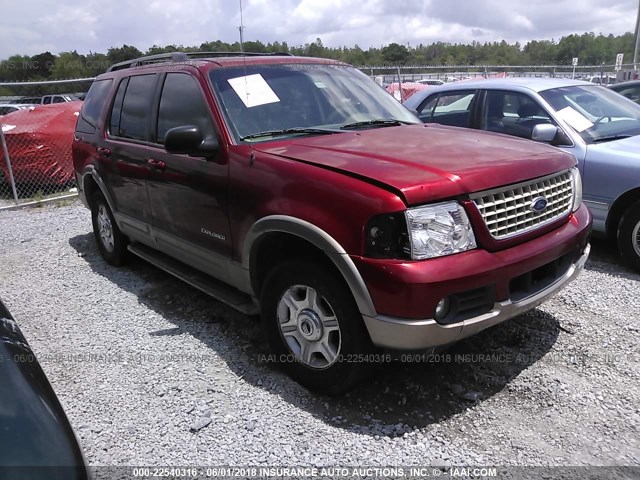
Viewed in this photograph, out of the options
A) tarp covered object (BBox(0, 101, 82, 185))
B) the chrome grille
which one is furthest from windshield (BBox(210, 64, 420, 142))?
tarp covered object (BBox(0, 101, 82, 185))

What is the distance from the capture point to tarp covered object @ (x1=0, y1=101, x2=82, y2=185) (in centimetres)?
970

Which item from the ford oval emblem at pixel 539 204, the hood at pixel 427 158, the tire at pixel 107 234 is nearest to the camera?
the hood at pixel 427 158

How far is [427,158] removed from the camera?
2953 millimetres

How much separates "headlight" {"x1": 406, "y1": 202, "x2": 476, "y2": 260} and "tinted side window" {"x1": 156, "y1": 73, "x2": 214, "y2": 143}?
1710 mm

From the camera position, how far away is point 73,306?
4777mm

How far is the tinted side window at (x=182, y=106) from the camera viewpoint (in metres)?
3.71

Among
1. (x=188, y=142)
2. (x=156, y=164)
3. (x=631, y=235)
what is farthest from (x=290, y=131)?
(x=631, y=235)

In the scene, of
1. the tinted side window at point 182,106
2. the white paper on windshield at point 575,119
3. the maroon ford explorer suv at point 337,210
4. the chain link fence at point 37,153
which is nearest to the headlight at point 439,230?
the maroon ford explorer suv at point 337,210

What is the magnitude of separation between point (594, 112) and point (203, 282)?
4.47m

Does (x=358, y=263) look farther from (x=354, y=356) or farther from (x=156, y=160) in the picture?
(x=156, y=160)

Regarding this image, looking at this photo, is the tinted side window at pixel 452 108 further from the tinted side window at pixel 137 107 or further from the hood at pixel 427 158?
the tinted side window at pixel 137 107

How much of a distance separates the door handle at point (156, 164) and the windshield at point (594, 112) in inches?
156

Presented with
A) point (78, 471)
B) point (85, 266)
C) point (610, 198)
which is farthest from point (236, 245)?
point (610, 198)

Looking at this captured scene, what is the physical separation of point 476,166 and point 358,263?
2.78 feet
